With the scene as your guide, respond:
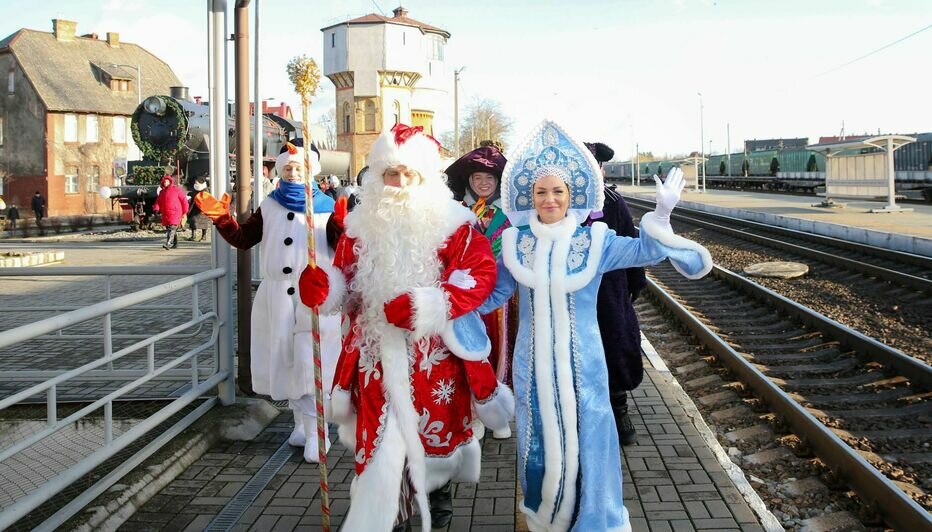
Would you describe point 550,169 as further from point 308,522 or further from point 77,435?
point 77,435

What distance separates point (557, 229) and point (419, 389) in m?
0.98

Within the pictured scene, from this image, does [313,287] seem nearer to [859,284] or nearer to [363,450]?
[363,450]

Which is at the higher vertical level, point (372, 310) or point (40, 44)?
point (40, 44)

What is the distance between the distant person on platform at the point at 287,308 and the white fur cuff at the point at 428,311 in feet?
5.38

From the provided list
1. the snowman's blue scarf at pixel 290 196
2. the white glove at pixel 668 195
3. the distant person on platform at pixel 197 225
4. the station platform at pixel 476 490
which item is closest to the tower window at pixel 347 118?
the distant person on platform at pixel 197 225

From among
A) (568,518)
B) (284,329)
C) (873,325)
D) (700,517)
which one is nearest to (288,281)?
(284,329)

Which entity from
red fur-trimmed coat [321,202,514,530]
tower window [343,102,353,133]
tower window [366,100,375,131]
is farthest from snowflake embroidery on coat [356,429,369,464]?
tower window [343,102,353,133]

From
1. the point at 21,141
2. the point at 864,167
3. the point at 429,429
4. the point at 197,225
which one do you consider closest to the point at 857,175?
the point at 864,167

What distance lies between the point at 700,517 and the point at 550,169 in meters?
A: 1.98

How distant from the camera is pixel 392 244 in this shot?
12.7ft

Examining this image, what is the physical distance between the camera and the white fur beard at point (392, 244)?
386cm

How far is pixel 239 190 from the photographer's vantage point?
20.7 ft

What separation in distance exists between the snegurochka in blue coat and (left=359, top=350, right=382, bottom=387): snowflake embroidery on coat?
25.5 inches

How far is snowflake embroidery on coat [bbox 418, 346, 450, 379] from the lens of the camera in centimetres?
386
